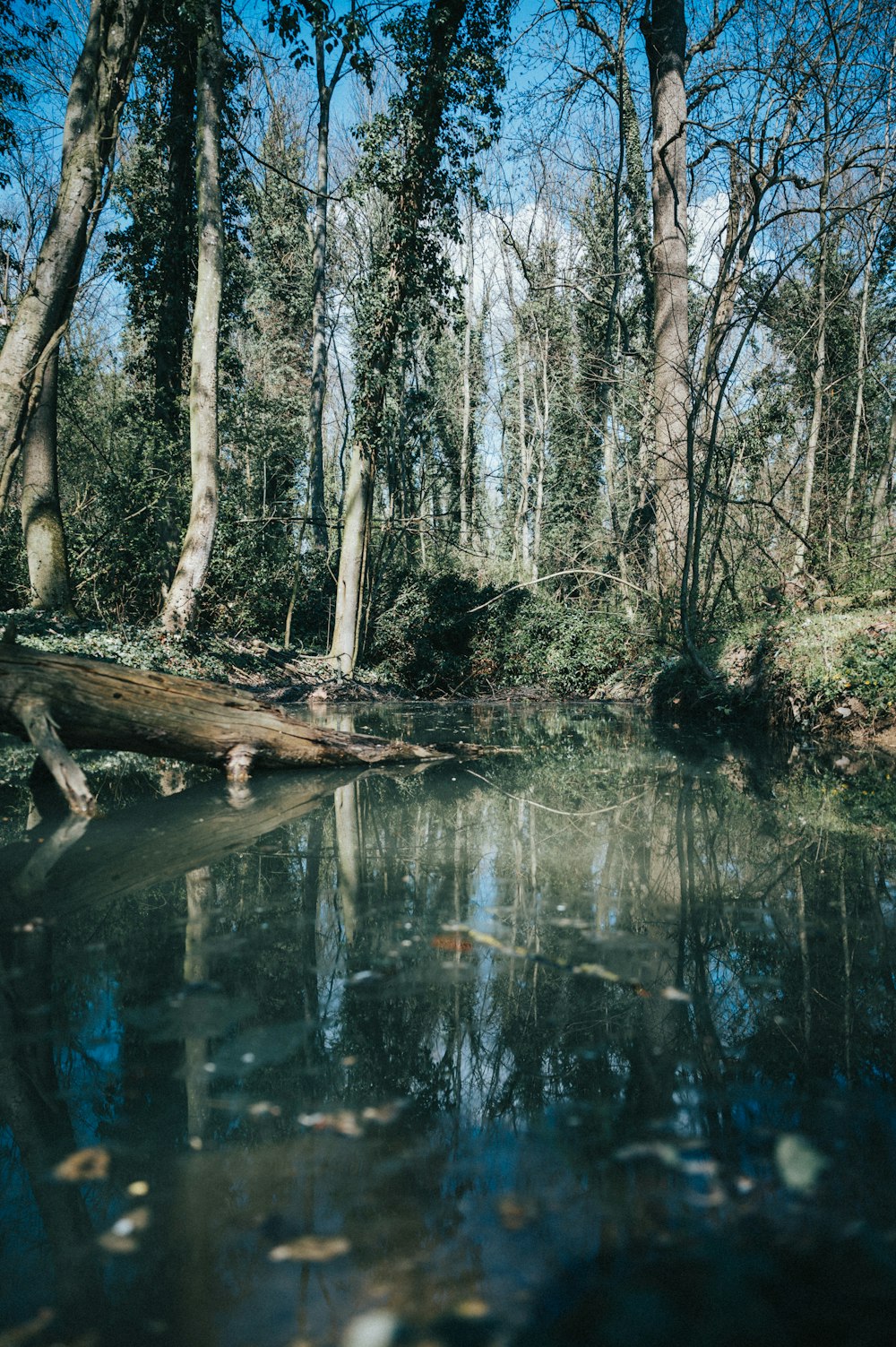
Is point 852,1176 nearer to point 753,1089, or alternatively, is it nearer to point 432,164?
point 753,1089

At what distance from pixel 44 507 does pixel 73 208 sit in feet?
12.8

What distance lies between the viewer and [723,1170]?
1.76 meters

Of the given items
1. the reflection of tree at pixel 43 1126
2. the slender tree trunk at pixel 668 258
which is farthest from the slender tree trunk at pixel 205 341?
the reflection of tree at pixel 43 1126

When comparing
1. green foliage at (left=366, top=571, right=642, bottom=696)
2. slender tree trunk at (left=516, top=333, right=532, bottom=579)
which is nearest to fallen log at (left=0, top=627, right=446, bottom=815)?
green foliage at (left=366, top=571, right=642, bottom=696)

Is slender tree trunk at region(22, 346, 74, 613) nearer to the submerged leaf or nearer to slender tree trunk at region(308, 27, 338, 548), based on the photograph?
slender tree trunk at region(308, 27, 338, 548)

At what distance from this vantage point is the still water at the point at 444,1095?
144 cm

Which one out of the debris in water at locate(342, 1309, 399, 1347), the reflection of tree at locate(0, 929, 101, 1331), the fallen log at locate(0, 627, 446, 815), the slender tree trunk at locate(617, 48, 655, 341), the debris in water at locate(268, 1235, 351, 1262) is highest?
the slender tree trunk at locate(617, 48, 655, 341)

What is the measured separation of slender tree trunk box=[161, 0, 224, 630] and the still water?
8.66m

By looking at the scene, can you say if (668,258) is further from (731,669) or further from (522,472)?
(522,472)

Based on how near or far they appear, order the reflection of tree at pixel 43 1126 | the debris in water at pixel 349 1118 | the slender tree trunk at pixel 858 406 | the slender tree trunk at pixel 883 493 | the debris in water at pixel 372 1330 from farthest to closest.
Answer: the slender tree trunk at pixel 858 406 → the slender tree trunk at pixel 883 493 → the debris in water at pixel 349 1118 → the reflection of tree at pixel 43 1126 → the debris in water at pixel 372 1330

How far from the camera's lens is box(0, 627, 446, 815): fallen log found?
5.24m

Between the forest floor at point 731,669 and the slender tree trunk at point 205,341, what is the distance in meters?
0.85

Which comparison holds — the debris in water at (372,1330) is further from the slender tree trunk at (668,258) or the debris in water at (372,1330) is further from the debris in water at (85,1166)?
the slender tree trunk at (668,258)

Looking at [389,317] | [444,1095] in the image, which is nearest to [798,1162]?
[444,1095]
